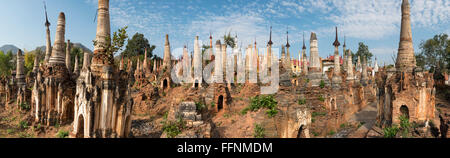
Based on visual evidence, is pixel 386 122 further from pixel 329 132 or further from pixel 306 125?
pixel 306 125

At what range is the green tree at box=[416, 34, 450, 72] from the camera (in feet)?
125

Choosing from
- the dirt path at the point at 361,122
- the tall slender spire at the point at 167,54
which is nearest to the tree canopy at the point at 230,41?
the tall slender spire at the point at 167,54

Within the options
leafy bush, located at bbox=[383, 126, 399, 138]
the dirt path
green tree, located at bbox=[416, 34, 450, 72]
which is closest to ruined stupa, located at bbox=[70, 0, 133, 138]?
the dirt path

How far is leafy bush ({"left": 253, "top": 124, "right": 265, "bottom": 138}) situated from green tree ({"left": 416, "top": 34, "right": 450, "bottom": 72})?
132 ft

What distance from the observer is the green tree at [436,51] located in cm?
3800

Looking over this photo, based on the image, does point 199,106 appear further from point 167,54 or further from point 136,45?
point 136,45

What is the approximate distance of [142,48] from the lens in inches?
2101

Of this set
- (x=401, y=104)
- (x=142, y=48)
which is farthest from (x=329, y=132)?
(x=142, y=48)

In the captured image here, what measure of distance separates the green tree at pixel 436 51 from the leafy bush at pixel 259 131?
40.3 meters

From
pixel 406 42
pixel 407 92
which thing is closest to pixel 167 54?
pixel 406 42

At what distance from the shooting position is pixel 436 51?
129ft

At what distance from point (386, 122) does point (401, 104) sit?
1334 mm

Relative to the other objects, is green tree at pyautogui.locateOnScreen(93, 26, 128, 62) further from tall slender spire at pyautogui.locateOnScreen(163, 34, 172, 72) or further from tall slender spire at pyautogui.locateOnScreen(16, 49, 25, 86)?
tall slender spire at pyautogui.locateOnScreen(163, 34, 172, 72)
